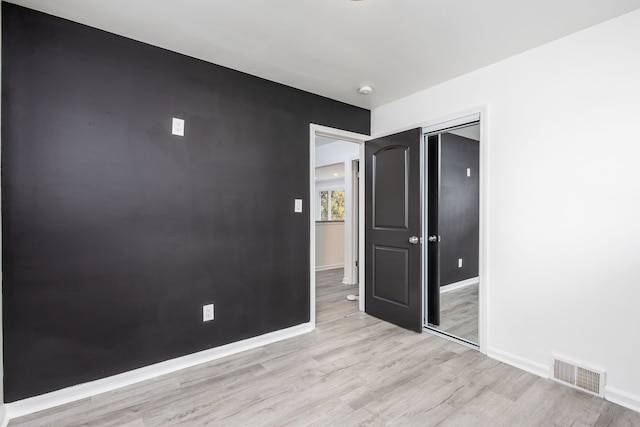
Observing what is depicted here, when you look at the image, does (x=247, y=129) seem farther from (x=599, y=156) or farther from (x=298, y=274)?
(x=599, y=156)

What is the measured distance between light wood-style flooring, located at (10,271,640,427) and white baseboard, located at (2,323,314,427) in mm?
58

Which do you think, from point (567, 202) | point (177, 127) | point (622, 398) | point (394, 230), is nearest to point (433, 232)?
point (394, 230)

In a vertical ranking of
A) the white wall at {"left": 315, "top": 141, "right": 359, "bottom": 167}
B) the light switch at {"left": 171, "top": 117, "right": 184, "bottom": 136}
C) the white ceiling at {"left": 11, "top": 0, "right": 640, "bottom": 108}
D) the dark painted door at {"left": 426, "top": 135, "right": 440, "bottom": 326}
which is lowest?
the dark painted door at {"left": 426, "top": 135, "right": 440, "bottom": 326}

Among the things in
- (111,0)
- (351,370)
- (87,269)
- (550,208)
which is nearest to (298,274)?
(351,370)

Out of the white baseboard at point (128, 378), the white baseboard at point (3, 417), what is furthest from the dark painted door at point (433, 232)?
the white baseboard at point (3, 417)

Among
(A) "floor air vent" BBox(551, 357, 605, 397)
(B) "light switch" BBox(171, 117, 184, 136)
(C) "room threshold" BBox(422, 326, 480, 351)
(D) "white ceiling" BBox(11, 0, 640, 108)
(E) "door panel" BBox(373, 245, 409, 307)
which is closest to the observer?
(D) "white ceiling" BBox(11, 0, 640, 108)

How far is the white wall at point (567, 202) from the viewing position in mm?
1854

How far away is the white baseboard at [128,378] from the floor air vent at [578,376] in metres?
2.13

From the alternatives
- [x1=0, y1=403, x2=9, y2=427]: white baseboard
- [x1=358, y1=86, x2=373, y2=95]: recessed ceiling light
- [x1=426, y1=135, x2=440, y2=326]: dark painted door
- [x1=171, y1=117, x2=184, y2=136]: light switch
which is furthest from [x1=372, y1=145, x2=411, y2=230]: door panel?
[x1=0, y1=403, x2=9, y2=427]: white baseboard

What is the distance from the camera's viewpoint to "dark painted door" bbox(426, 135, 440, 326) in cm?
312

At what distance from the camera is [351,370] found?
89.7 inches

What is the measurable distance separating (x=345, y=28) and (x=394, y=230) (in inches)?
77.6

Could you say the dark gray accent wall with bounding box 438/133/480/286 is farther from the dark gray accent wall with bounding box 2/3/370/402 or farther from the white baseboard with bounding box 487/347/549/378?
the dark gray accent wall with bounding box 2/3/370/402

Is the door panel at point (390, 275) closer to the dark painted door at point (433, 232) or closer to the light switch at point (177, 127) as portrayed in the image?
the dark painted door at point (433, 232)
